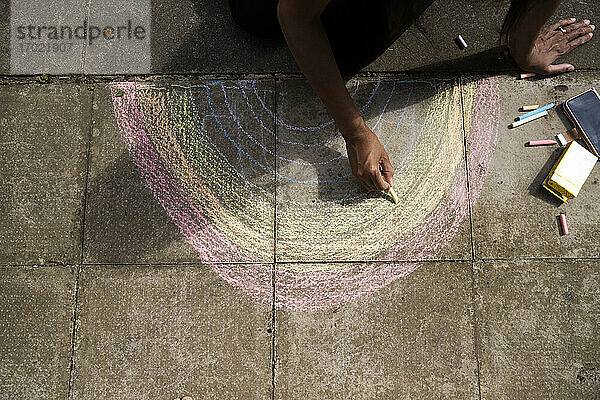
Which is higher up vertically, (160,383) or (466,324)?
(160,383)

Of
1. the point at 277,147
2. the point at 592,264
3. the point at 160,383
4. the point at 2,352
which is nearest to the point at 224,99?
the point at 277,147

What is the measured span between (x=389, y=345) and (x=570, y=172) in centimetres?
137

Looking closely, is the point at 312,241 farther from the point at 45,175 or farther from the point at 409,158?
the point at 45,175

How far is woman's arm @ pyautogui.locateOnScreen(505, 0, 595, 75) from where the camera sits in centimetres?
212

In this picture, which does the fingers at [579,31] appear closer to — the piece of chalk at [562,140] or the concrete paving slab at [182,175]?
the piece of chalk at [562,140]

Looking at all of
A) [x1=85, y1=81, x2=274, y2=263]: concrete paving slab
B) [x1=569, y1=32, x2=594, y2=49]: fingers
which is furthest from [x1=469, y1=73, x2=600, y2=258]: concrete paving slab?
[x1=85, y1=81, x2=274, y2=263]: concrete paving slab

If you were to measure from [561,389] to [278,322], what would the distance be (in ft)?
5.00

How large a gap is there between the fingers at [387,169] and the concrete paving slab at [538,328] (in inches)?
26.7

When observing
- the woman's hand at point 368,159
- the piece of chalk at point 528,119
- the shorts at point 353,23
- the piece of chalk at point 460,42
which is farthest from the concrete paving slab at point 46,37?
the piece of chalk at point 528,119

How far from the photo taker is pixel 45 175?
2.48 metres

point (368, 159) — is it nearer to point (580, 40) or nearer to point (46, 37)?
point (580, 40)

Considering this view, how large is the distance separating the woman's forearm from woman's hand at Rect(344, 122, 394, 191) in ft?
0.15

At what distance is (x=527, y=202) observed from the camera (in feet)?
7.92

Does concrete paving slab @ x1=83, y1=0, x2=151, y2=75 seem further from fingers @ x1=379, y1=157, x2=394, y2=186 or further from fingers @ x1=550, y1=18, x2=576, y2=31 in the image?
fingers @ x1=550, y1=18, x2=576, y2=31
